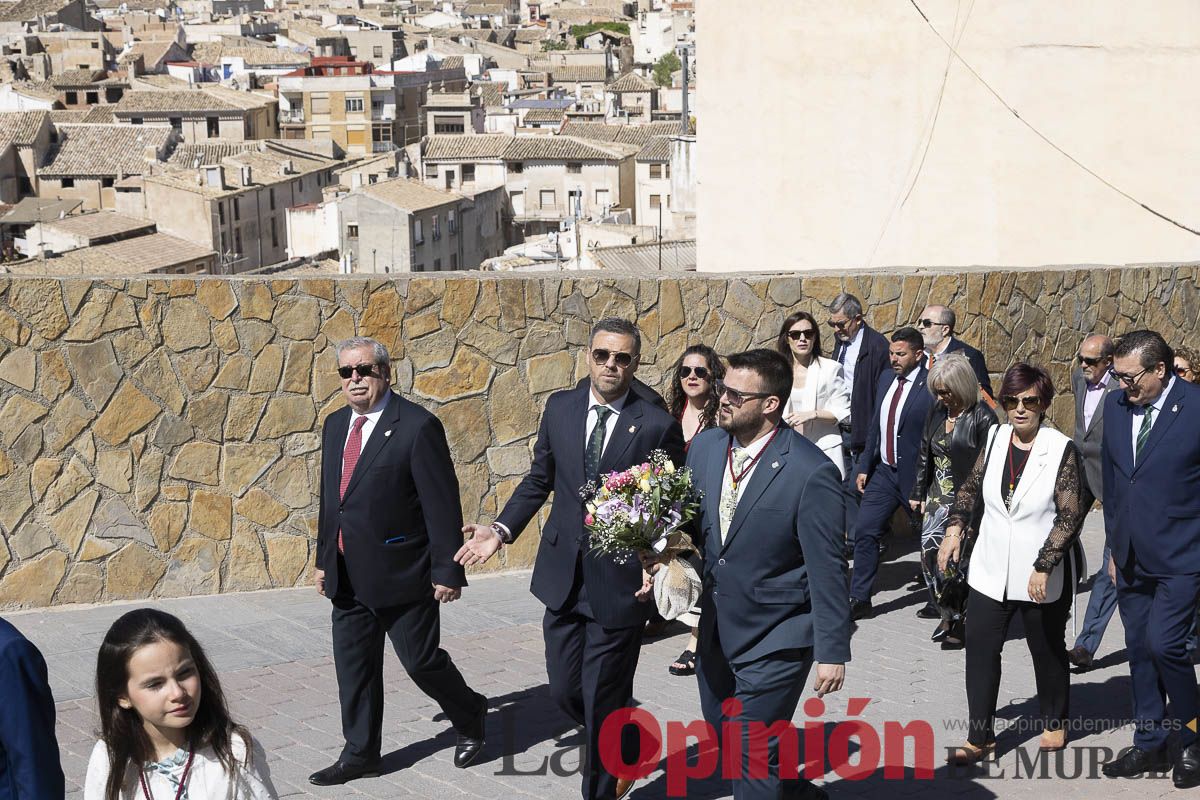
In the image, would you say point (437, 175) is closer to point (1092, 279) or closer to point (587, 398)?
point (1092, 279)

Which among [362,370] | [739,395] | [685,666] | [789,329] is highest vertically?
[739,395]

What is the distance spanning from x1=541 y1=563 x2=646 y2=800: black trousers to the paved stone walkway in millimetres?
319

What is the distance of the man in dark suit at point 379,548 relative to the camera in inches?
246

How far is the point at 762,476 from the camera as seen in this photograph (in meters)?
5.29

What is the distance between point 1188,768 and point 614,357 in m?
2.86

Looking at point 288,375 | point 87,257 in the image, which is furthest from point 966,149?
point 87,257

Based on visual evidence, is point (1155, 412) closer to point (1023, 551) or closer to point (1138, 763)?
point (1023, 551)

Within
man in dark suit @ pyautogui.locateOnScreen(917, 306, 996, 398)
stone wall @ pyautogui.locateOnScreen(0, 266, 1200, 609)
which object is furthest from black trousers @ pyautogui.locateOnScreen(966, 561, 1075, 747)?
stone wall @ pyautogui.locateOnScreen(0, 266, 1200, 609)

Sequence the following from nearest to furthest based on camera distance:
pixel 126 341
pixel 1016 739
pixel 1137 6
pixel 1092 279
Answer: pixel 1016 739
pixel 126 341
pixel 1092 279
pixel 1137 6

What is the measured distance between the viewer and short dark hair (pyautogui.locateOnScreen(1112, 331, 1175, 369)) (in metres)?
6.31

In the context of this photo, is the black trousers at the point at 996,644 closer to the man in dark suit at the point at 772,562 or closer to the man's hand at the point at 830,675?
the man in dark suit at the point at 772,562

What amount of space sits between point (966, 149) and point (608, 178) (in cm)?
6206

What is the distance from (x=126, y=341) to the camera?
8.64 meters

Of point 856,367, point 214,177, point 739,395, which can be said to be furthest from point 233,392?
point 214,177
